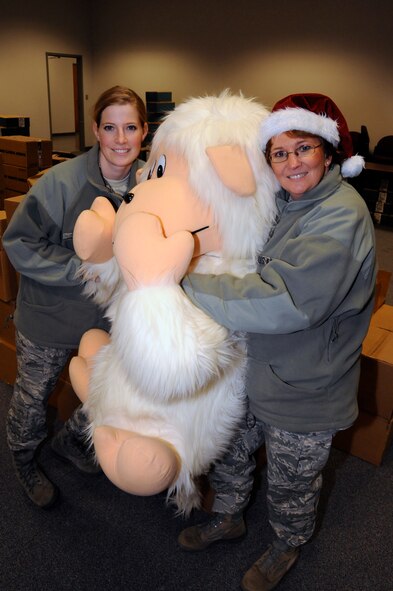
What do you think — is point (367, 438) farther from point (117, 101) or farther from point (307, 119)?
point (117, 101)

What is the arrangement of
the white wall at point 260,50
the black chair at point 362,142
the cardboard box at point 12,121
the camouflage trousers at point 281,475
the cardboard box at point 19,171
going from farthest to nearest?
1. the white wall at point 260,50
2. the black chair at point 362,142
3. the cardboard box at point 12,121
4. the cardboard box at point 19,171
5. the camouflage trousers at point 281,475

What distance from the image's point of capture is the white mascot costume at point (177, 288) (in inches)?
38.9

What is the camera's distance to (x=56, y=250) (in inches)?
57.2

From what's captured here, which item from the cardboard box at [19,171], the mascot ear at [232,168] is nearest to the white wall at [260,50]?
the cardboard box at [19,171]

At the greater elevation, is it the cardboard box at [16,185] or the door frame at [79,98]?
the door frame at [79,98]

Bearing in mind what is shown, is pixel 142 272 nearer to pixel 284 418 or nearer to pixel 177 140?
pixel 177 140

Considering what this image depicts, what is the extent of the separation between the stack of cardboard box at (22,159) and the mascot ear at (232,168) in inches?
158

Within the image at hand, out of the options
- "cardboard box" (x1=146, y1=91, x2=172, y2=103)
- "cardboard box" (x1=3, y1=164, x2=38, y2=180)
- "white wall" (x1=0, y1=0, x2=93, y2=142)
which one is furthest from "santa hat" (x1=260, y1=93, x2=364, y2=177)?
"white wall" (x1=0, y1=0, x2=93, y2=142)

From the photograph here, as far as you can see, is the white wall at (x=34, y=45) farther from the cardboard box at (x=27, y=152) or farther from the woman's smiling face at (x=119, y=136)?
the woman's smiling face at (x=119, y=136)

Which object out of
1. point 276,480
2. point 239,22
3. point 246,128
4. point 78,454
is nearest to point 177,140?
point 246,128

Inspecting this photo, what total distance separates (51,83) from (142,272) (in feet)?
31.8

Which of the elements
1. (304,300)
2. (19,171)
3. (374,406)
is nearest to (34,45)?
(19,171)

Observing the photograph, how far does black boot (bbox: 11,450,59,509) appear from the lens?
1723mm

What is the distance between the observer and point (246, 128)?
44.2 inches
